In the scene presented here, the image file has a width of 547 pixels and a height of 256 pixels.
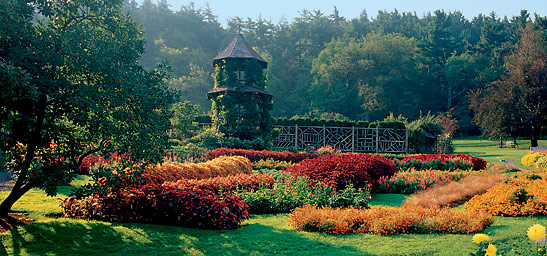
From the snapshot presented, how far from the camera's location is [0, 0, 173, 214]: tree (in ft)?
21.5

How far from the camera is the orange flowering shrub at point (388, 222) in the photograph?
723 centimetres

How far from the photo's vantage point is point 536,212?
28.0 feet

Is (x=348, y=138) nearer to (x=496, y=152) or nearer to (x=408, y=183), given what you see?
(x=496, y=152)

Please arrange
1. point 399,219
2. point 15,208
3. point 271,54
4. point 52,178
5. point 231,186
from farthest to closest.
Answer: point 271,54
point 231,186
point 15,208
point 399,219
point 52,178

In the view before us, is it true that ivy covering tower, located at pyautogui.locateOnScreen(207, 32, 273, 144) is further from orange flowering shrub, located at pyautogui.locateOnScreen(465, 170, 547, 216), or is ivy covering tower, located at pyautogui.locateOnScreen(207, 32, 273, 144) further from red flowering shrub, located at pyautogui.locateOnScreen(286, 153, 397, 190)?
orange flowering shrub, located at pyautogui.locateOnScreen(465, 170, 547, 216)

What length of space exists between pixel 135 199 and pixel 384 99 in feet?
151

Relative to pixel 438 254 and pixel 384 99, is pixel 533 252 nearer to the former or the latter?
pixel 438 254

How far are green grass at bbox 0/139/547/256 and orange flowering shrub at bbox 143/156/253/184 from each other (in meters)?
2.26

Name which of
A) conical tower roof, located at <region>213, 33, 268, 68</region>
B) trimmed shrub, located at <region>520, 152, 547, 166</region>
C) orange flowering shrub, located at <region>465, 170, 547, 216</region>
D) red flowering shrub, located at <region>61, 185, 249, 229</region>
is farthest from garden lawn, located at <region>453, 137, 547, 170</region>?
red flowering shrub, located at <region>61, 185, 249, 229</region>

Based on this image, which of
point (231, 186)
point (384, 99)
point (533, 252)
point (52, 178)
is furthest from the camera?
point (384, 99)

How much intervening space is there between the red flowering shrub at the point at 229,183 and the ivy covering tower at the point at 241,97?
1194 cm

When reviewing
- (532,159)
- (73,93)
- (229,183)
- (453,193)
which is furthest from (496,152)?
(73,93)

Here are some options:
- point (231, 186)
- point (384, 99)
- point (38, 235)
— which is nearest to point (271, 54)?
point (384, 99)

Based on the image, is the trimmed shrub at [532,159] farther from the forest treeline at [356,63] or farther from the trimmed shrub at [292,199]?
the forest treeline at [356,63]
